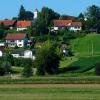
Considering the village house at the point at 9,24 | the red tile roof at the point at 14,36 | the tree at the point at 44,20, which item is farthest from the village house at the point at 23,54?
the village house at the point at 9,24

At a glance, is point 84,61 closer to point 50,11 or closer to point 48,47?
point 48,47

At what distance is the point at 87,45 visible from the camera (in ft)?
359

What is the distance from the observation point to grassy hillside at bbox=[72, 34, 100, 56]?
10356 cm

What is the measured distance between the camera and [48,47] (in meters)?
78.4

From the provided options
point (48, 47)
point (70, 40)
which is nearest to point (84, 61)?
point (48, 47)

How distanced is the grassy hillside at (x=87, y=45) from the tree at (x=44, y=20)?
11302 millimetres

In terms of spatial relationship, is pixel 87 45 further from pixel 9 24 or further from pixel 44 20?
pixel 9 24

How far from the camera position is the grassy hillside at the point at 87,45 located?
103562 millimetres

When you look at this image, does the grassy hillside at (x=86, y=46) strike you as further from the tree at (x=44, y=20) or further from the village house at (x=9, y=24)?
the village house at (x=9, y=24)

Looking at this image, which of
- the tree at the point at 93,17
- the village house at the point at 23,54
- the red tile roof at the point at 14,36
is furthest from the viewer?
the tree at the point at 93,17

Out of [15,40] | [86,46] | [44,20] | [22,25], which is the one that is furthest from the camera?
[22,25]

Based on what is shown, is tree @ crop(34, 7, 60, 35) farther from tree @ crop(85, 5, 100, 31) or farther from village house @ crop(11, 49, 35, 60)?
village house @ crop(11, 49, 35, 60)

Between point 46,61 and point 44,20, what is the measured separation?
2445 inches

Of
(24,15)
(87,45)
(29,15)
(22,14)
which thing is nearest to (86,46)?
(87,45)
